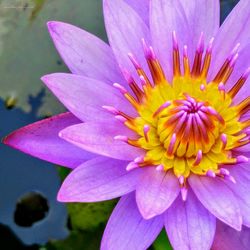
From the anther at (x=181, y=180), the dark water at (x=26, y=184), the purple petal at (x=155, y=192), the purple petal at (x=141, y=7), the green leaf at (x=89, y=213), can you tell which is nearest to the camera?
the purple petal at (x=155, y=192)

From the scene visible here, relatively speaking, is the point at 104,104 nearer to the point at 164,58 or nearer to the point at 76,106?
the point at 76,106

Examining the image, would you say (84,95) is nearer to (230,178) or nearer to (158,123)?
→ (158,123)

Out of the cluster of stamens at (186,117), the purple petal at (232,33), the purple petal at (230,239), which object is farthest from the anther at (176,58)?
the purple petal at (230,239)

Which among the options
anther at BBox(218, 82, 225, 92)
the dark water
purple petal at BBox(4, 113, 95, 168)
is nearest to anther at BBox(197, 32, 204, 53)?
anther at BBox(218, 82, 225, 92)

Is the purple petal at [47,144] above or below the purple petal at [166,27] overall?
below

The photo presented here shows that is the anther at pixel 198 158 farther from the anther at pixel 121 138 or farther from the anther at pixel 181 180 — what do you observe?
the anther at pixel 121 138

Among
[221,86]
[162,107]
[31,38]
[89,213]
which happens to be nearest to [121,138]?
[162,107]

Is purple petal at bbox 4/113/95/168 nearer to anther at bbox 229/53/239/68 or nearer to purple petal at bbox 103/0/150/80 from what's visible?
purple petal at bbox 103/0/150/80
